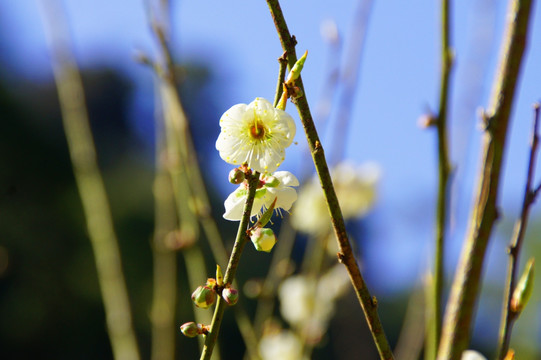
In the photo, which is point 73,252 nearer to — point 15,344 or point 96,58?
point 15,344

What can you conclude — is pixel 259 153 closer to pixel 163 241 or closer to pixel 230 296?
pixel 230 296

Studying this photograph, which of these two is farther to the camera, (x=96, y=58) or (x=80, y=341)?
(x=96, y=58)

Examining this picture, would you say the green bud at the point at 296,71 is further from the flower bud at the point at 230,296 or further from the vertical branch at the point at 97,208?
the vertical branch at the point at 97,208

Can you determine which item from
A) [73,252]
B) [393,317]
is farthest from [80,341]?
[393,317]

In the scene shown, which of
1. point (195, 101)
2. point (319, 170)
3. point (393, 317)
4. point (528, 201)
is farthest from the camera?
point (195, 101)

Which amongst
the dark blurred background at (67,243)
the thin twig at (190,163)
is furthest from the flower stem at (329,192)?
the dark blurred background at (67,243)

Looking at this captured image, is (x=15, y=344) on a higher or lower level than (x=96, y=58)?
lower

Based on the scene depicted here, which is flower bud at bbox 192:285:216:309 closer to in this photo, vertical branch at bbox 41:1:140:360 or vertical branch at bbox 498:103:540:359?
vertical branch at bbox 498:103:540:359
